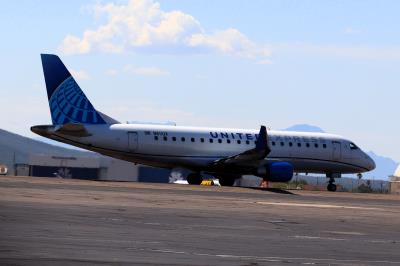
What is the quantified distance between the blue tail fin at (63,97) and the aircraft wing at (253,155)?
7970 millimetres

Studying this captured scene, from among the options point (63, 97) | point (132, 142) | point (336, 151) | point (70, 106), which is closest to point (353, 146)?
point (336, 151)

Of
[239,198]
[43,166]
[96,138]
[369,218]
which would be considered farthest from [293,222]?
[43,166]

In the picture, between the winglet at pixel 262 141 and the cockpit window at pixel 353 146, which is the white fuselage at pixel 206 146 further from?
the winglet at pixel 262 141

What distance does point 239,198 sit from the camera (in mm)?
43031

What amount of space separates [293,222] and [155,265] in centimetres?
1366

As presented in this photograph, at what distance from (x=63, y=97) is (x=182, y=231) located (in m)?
33.8

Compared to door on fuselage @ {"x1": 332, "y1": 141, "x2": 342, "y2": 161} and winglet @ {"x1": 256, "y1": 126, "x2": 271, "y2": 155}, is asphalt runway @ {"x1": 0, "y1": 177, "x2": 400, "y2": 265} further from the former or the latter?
door on fuselage @ {"x1": 332, "y1": 141, "x2": 342, "y2": 161}

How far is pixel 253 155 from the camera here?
59.2m

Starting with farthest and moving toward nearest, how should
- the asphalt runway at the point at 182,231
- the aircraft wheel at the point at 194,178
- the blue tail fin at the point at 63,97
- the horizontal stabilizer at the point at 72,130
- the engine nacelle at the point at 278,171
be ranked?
the aircraft wheel at the point at 194,178, the engine nacelle at the point at 278,171, the blue tail fin at the point at 63,97, the horizontal stabilizer at the point at 72,130, the asphalt runway at the point at 182,231

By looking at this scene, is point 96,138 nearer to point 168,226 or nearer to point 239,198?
point 239,198

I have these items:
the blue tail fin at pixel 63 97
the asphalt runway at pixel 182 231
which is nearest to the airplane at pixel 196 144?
the blue tail fin at pixel 63 97

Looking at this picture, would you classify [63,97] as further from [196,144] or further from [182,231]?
[182,231]

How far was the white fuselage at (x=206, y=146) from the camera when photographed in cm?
5766

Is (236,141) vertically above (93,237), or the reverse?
(236,141)
